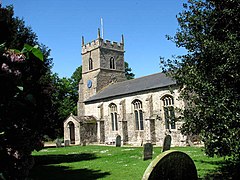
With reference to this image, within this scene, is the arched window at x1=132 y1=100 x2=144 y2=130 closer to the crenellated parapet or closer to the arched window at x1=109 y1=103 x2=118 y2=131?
the arched window at x1=109 y1=103 x2=118 y2=131

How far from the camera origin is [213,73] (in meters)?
7.15

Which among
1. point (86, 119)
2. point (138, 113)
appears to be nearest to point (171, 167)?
point (138, 113)

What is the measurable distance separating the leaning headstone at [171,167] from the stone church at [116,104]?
1282cm

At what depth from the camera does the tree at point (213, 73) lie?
6.53 metres

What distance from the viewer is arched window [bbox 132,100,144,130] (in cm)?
2920

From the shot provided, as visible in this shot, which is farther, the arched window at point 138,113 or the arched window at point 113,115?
the arched window at point 113,115

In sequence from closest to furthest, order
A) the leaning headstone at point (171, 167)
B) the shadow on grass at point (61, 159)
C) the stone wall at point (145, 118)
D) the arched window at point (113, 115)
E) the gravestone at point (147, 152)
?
the leaning headstone at point (171, 167), the gravestone at point (147, 152), the shadow on grass at point (61, 159), the stone wall at point (145, 118), the arched window at point (113, 115)

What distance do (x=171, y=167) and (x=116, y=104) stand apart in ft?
82.7

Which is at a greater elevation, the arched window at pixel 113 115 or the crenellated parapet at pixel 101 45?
the crenellated parapet at pixel 101 45

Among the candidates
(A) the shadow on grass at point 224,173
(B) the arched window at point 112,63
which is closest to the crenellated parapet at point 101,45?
(B) the arched window at point 112,63

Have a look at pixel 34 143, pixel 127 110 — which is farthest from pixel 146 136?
pixel 34 143

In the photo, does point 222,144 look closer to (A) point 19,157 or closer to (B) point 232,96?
(B) point 232,96

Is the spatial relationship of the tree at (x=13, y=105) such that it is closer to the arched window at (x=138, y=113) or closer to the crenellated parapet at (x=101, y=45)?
the arched window at (x=138, y=113)

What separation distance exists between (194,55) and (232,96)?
2.21m
